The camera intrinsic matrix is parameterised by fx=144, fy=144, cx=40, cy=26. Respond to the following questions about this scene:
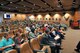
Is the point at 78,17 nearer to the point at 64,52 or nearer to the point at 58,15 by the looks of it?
the point at 58,15

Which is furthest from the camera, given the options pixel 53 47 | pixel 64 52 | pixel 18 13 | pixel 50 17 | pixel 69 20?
pixel 18 13

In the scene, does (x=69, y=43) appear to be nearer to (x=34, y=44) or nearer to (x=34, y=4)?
(x=34, y=44)

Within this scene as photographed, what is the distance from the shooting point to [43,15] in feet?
116

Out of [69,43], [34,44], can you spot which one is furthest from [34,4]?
[34,44]

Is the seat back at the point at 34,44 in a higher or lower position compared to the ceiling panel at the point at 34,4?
lower

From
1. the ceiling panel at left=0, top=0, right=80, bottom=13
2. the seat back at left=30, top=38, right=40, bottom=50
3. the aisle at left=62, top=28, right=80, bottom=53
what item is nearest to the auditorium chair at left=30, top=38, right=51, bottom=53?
the seat back at left=30, top=38, right=40, bottom=50

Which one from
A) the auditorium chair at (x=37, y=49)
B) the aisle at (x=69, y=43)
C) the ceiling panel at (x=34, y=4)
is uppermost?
the ceiling panel at (x=34, y=4)

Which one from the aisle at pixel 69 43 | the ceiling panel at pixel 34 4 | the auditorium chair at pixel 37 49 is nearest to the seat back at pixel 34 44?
the auditorium chair at pixel 37 49

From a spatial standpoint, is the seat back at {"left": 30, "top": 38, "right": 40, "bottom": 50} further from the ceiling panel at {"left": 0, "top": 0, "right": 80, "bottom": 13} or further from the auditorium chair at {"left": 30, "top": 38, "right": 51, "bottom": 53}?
the ceiling panel at {"left": 0, "top": 0, "right": 80, "bottom": 13}

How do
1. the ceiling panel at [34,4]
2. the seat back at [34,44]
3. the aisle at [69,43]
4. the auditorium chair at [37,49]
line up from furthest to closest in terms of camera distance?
the ceiling panel at [34,4] < the aisle at [69,43] < the seat back at [34,44] < the auditorium chair at [37,49]

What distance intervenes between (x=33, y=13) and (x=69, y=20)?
10.4 m

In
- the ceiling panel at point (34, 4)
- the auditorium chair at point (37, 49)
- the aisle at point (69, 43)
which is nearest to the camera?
the auditorium chair at point (37, 49)

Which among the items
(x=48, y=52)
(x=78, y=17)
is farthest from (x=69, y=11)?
(x=48, y=52)

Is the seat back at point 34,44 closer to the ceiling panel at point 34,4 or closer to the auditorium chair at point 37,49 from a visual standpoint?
the auditorium chair at point 37,49
